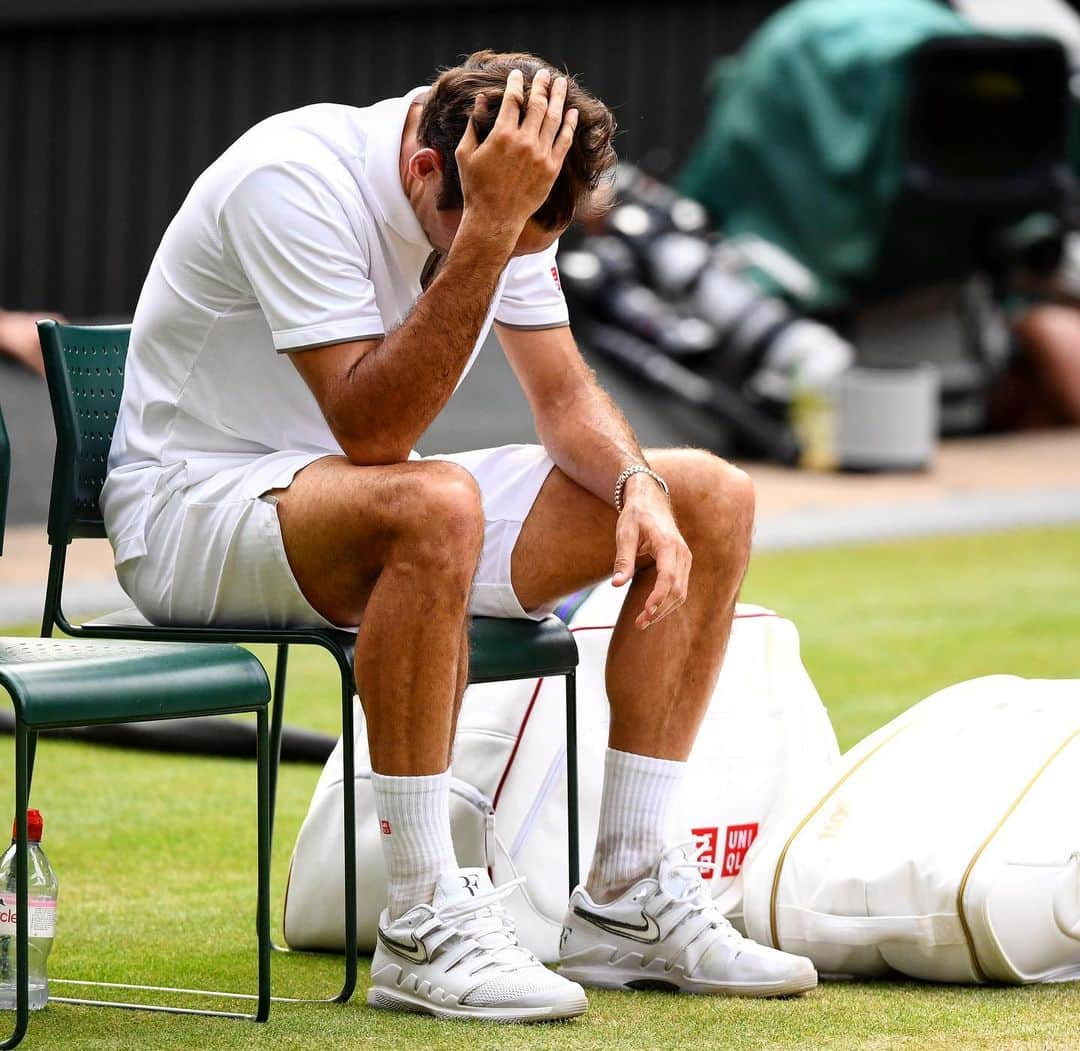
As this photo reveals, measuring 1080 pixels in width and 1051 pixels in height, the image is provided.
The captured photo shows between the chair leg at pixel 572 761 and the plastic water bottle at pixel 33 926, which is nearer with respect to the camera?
the plastic water bottle at pixel 33 926

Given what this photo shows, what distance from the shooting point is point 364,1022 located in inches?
100

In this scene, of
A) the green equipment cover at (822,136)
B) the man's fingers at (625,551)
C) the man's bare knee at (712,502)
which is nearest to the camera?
the man's fingers at (625,551)

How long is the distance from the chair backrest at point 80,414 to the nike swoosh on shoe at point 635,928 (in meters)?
0.87

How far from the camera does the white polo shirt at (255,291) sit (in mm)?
2646

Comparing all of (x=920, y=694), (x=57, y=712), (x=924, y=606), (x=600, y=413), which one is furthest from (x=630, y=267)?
(x=57, y=712)

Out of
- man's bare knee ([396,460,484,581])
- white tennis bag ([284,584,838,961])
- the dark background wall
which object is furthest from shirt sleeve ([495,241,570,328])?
the dark background wall

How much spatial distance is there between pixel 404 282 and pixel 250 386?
0.81ft

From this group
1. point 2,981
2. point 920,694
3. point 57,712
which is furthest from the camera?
point 920,694

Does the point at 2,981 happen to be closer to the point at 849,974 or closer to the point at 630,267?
the point at 849,974

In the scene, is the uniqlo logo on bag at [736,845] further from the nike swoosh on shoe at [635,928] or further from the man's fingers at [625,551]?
the man's fingers at [625,551]

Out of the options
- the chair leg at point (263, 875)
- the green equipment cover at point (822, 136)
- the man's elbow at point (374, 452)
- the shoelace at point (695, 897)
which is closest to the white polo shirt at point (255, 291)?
the man's elbow at point (374, 452)

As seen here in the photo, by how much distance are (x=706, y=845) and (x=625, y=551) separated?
618 millimetres

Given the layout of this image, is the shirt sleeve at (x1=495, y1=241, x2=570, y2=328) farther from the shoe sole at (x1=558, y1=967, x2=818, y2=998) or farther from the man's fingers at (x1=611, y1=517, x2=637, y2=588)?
the shoe sole at (x1=558, y1=967, x2=818, y2=998)

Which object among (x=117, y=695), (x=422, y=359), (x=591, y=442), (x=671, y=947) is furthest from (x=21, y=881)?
(x=591, y=442)
